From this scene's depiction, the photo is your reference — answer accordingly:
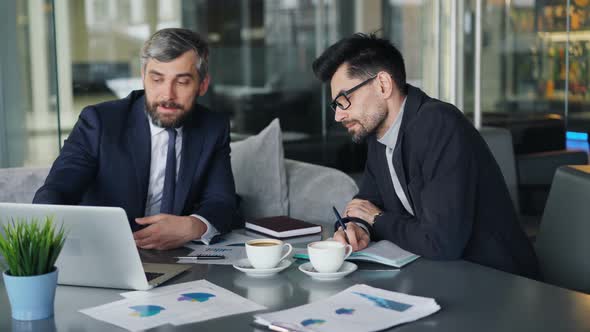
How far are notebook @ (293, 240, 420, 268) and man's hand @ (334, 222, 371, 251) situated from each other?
0.02 m

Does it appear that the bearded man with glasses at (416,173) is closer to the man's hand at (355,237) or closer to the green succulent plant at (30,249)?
the man's hand at (355,237)

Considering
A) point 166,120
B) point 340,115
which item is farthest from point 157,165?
point 340,115

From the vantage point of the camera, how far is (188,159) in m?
2.66

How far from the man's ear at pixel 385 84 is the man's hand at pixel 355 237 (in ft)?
1.58

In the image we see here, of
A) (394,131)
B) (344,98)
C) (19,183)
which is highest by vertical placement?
(344,98)

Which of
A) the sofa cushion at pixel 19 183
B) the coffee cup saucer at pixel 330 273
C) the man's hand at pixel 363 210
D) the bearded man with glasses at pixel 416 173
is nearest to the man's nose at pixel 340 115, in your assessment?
the bearded man with glasses at pixel 416 173

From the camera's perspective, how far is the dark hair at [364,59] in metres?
2.41

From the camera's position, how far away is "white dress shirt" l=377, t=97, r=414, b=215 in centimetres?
241

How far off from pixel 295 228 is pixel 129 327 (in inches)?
35.5

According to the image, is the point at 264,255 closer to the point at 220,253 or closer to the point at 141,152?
the point at 220,253

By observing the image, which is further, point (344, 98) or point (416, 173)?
point (344, 98)

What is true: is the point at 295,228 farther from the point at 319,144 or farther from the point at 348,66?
the point at 319,144

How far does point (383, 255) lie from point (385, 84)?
66cm

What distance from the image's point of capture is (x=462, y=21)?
6.41 meters
